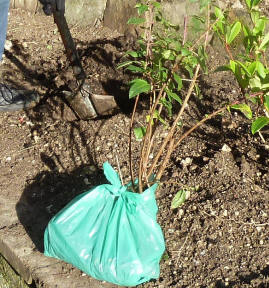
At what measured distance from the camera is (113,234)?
7.61 ft

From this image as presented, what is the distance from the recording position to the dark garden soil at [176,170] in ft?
8.42

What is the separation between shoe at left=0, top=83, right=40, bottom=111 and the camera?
144 inches

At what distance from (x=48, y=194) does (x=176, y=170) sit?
68 centimetres

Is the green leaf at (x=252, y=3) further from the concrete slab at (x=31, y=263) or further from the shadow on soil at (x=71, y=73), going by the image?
the shadow on soil at (x=71, y=73)

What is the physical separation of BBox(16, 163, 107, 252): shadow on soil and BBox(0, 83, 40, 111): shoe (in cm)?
72

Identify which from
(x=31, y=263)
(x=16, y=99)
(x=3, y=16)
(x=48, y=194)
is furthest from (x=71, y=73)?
(x=31, y=263)

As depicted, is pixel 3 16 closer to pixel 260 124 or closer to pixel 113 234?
pixel 113 234

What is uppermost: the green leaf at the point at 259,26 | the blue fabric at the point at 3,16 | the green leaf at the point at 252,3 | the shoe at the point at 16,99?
the blue fabric at the point at 3,16

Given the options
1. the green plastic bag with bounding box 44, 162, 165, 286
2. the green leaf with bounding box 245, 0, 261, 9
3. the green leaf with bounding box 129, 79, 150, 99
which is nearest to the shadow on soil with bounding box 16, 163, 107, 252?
the green plastic bag with bounding box 44, 162, 165, 286

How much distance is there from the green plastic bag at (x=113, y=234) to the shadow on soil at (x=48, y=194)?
416 mm

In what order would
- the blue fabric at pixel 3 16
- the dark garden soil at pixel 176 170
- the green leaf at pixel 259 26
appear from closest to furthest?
1. the green leaf at pixel 259 26
2. the dark garden soil at pixel 176 170
3. the blue fabric at pixel 3 16

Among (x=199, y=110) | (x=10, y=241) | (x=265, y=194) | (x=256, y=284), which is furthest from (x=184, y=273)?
(x=199, y=110)

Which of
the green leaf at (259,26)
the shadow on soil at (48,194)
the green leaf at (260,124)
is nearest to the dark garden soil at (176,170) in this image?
the shadow on soil at (48,194)

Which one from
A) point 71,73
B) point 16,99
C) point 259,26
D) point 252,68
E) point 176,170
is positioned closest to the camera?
point 252,68
